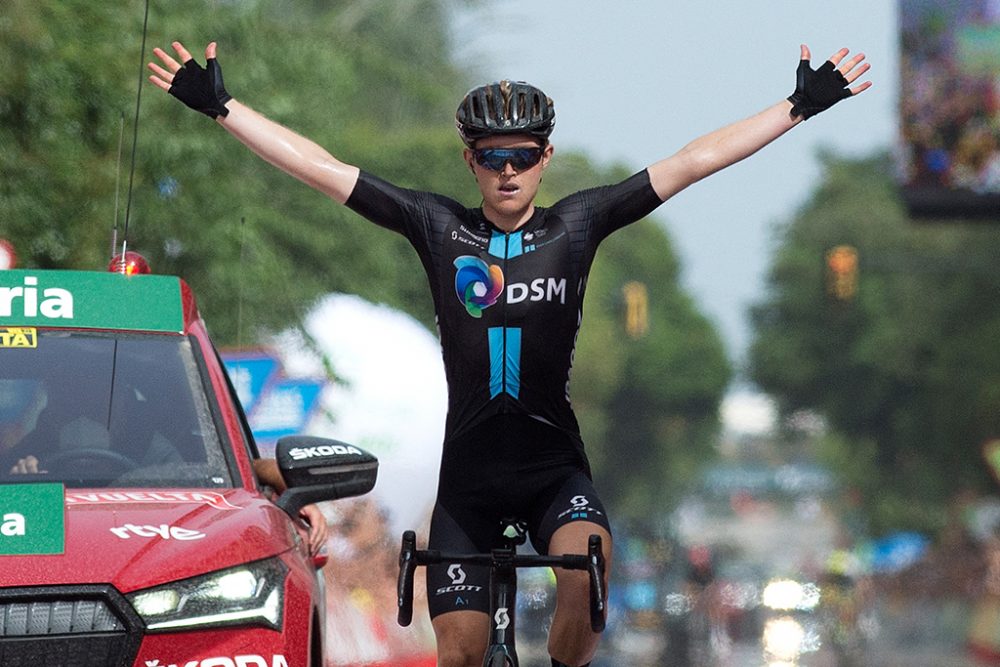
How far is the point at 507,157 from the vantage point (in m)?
6.30

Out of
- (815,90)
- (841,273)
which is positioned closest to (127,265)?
(815,90)

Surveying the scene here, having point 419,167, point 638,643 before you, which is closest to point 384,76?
point 419,167

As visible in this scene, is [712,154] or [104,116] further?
[104,116]

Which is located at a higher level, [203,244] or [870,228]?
[870,228]

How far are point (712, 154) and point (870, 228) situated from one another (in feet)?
299

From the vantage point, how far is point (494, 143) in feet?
20.7

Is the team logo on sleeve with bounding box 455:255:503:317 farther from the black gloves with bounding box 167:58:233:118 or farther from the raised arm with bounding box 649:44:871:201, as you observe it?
the black gloves with bounding box 167:58:233:118

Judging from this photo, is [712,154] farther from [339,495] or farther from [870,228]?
[870,228]

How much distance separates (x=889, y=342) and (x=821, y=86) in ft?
241

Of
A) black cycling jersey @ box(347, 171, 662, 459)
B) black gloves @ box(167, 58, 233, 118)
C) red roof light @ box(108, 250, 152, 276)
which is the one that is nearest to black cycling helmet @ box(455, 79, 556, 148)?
black cycling jersey @ box(347, 171, 662, 459)

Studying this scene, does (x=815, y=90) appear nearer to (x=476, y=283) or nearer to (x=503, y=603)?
(x=476, y=283)

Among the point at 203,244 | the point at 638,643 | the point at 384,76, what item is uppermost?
the point at 384,76

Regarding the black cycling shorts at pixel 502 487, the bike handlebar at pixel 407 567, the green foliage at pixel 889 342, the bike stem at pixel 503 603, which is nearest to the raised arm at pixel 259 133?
the black cycling shorts at pixel 502 487

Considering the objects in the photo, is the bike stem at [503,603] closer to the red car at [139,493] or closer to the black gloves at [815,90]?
the red car at [139,493]
